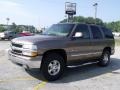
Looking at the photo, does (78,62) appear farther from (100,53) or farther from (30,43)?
(30,43)

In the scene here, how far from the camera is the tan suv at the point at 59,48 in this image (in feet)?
25.6

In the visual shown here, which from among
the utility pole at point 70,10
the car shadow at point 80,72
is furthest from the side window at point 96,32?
the utility pole at point 70,10

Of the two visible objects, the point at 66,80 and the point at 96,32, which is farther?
the point at 96,32

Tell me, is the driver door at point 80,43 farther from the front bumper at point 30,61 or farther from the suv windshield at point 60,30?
the front bumper at point 30,61

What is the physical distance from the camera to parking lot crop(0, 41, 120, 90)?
7438 mm

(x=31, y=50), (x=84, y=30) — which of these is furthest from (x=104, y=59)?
(x=31, y=50)

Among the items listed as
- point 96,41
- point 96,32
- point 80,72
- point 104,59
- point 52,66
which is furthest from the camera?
point 104,59

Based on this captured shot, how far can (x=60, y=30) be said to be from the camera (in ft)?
30.7

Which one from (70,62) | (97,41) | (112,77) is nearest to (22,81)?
(70,62)

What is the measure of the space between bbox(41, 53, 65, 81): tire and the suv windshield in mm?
1043

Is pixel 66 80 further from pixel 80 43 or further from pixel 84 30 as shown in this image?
pixel 84 30

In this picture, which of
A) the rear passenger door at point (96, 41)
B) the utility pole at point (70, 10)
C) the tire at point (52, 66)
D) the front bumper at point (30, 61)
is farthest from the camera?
the utility pole at point (70, 10)

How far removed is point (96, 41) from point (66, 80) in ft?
9.10

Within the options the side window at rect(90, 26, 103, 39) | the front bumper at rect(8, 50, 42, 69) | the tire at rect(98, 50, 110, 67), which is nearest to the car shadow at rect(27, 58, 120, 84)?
the tire at rect(98, 50, 110, 67)
